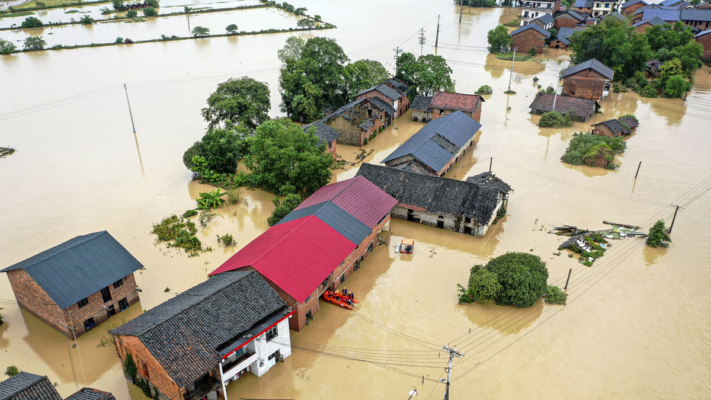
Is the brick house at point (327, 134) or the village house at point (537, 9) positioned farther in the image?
the village house at point (537, 9)

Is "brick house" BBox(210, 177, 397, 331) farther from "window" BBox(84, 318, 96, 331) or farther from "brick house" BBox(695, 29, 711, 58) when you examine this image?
"brick house" BBox(695, 29, 711, 58)

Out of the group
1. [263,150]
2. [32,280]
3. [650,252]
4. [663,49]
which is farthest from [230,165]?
[663,49]

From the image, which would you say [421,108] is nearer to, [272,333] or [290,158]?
[290,158]

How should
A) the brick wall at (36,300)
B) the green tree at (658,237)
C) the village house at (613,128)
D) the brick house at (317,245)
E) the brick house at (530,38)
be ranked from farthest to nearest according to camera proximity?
the brick house at (530,38), the village house at (613,128), the green tree at (658,237), the brick house at (317,245), the brick wall at (36,300)

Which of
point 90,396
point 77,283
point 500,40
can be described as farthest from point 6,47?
point 90,396

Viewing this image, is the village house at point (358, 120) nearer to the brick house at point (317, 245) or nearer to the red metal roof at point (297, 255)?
the brick house at point (317, 245)

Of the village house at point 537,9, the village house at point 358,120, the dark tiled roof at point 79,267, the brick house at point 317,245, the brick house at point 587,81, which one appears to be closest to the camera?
the dark tiled roof at point 79,267

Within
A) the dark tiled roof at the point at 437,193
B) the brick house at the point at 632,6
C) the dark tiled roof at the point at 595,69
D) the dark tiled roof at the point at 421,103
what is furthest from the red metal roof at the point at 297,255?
the brick house at the point at 632,6
